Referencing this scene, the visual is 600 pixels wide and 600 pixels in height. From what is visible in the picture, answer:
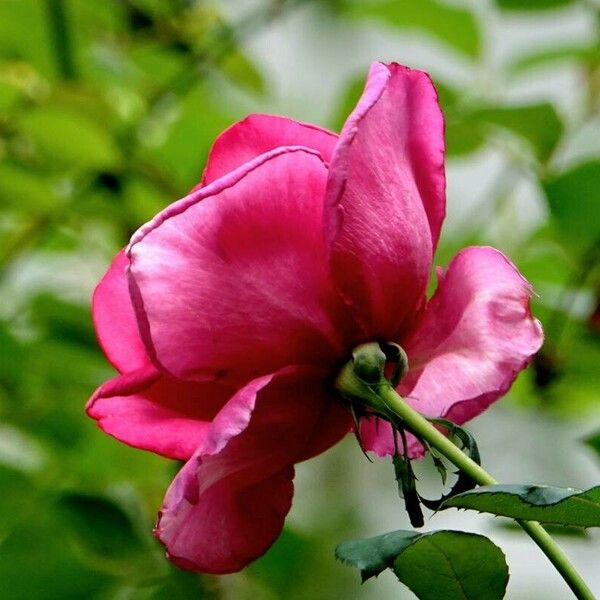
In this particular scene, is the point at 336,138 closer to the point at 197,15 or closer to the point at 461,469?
the point at 461,469

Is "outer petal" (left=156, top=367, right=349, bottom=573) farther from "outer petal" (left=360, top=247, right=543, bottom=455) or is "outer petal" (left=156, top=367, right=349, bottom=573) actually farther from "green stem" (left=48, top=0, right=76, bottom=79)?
"green stem" (left=48, top=0, right=76, bottom=79)

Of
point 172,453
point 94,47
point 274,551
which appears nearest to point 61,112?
point 94,47

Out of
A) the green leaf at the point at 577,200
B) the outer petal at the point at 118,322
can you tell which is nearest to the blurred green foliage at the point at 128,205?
the green leaf at the point at 577,200

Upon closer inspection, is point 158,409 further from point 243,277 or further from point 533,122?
point 533,122

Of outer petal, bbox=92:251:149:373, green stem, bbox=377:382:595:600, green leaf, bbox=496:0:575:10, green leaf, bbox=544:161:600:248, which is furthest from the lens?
green leaf, bbox=496:0:575:10

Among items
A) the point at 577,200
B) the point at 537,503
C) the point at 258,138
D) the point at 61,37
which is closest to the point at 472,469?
the point at 537,503

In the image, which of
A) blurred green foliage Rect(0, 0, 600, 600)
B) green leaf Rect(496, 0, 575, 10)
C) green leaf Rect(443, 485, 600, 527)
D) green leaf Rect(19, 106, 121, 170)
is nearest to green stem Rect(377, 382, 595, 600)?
green leaf Rect(443, 485, 600, 527)
